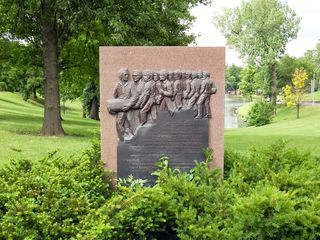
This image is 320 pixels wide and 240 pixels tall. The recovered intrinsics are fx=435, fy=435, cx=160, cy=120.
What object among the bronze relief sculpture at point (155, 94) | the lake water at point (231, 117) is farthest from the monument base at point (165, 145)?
the lake water at point (231, 117)

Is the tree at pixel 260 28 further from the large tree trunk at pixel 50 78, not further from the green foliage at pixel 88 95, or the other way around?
the large tree trunk at pixel 50 78

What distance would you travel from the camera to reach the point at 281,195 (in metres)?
4.81

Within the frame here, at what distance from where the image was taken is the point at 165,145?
7141 mm

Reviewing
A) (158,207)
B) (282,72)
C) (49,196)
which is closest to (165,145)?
(158,207)

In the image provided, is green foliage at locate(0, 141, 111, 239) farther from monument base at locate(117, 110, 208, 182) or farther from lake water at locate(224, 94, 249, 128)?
lake water at locate(224, 94, 249, 128)

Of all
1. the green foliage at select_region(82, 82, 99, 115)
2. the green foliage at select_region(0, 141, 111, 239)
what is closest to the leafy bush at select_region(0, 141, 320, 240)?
the green foliage at select_region(0, 141, 111, 239)

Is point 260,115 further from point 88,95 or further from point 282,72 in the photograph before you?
point 282,72

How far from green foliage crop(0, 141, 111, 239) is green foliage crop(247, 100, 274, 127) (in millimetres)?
37440

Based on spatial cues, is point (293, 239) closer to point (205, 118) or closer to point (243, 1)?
point (205, 118)

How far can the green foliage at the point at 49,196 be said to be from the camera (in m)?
4.94

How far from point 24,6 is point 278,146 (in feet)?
45.1

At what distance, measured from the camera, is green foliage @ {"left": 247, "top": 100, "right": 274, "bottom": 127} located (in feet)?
142

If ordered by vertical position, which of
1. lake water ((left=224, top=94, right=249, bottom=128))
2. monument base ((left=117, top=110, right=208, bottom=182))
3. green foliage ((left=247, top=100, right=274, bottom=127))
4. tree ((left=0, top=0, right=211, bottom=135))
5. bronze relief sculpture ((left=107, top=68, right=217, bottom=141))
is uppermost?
tree ((left=0, top=0, right=211, bottom=135))

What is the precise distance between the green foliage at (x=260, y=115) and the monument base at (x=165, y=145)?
36.9 metres
